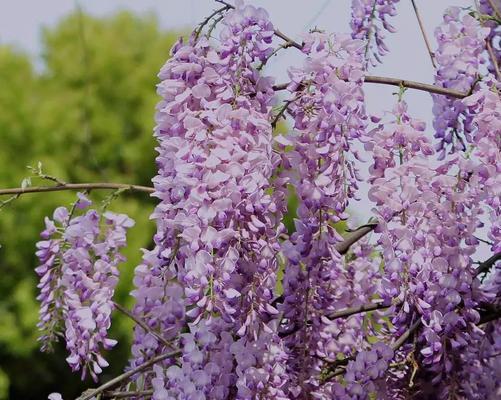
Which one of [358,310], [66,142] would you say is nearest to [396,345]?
[358,310]

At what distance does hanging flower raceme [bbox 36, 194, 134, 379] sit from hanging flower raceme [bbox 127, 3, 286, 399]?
343 mm

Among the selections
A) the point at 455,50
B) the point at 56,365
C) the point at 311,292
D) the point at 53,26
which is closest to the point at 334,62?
the point at 455,50

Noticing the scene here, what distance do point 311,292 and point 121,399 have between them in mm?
609

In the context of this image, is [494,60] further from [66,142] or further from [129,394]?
[66,142]

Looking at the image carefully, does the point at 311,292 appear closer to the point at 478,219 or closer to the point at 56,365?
the point at 478,219

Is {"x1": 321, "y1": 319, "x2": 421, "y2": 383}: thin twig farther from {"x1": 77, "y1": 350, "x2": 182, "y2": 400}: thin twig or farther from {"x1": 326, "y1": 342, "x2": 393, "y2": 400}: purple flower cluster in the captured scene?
{"x1": 77, "y1": 350, "x2": 182, "y2": 400}: thin twig

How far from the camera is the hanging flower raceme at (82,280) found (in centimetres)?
266

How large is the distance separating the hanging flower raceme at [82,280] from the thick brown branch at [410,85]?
756 mm

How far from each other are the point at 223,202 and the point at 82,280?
2.65 ft

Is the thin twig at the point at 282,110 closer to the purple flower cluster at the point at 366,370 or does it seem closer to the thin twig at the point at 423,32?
the purple flower cluster at the point at 366,370

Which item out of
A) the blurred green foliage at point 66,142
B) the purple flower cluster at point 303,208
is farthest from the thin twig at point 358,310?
the blurred green foliage at point 66,142

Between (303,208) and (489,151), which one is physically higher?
(489,151)

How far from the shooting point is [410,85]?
236 cm

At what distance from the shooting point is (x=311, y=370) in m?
2.54
